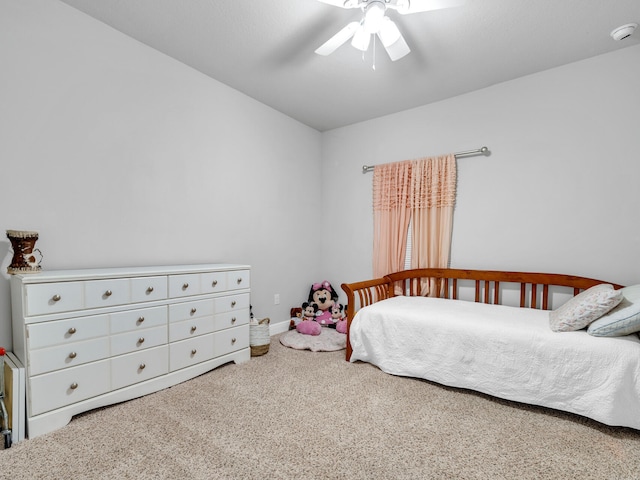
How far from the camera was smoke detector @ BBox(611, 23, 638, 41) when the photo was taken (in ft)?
6.63

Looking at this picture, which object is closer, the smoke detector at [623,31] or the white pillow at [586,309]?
the white pillow at [586,309]

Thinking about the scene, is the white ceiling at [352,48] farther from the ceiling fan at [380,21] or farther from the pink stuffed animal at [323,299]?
the pink stuffed animal at [323,299]

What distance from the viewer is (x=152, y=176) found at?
7.81 feet

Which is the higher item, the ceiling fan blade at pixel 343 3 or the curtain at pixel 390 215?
the ceiling fan blade at pixel 343 3

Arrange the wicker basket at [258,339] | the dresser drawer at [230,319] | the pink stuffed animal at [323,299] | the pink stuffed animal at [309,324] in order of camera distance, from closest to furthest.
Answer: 1. the dresser drawer at [230,319]
2. the wicker basket at [258,339]
3. the pink stuffed animal at [309,324]
4. the pink stuffed animal at [323,299]

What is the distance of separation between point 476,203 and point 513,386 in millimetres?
1612

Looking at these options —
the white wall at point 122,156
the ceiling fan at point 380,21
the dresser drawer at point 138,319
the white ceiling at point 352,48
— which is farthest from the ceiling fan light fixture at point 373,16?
the dresser drawer at point 138,319

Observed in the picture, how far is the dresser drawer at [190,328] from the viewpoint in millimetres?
2133

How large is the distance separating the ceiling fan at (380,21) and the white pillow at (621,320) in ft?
6.01

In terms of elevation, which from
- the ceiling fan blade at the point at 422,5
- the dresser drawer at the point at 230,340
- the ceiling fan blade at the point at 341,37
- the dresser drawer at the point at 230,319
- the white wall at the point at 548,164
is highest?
the ceiling fan blade at the point at 422,5

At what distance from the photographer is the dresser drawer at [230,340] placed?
7.86 ft

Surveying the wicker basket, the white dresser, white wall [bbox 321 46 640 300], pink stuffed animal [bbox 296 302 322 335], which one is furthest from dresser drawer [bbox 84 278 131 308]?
white wall [bbox 321 46 640 300]

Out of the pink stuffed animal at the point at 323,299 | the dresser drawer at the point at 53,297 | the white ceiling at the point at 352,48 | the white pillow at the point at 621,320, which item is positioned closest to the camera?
the dresser drawer at the point at 53,297

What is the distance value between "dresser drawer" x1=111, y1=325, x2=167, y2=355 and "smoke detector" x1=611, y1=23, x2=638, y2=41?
139 inches
